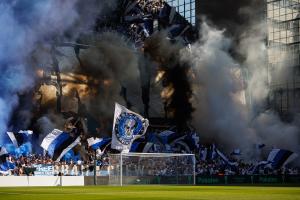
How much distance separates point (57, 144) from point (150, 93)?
30150mm

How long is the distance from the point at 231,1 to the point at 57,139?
49.2 metres

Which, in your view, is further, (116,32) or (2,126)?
(116,32)

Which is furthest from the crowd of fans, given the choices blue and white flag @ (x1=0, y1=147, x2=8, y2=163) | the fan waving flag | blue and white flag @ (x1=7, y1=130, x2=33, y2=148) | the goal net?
blue and white flag @ (x1=7, y1=130, x2=33, y2=148)

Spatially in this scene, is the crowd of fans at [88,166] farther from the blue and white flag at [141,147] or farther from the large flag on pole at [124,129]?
the blue and white flag at [141,147]

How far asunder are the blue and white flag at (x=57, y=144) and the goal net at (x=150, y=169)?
5268 mm

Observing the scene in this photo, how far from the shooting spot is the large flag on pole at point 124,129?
2355 inches

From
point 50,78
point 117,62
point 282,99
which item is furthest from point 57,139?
point 282,99

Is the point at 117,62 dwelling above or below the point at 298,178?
above

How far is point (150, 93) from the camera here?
295 ft

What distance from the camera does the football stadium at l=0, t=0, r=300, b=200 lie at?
202 ft

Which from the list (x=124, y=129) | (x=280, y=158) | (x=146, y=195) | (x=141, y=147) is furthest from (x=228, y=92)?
(x=146, y=195)

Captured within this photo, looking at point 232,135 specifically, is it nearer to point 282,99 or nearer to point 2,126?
point 282,99

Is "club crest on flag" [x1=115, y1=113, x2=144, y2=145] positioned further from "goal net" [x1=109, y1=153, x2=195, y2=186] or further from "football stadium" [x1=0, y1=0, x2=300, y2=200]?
"goal net" [x1=109, y1=153, x2=195, y2=186]

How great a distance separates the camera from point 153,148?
249ft
